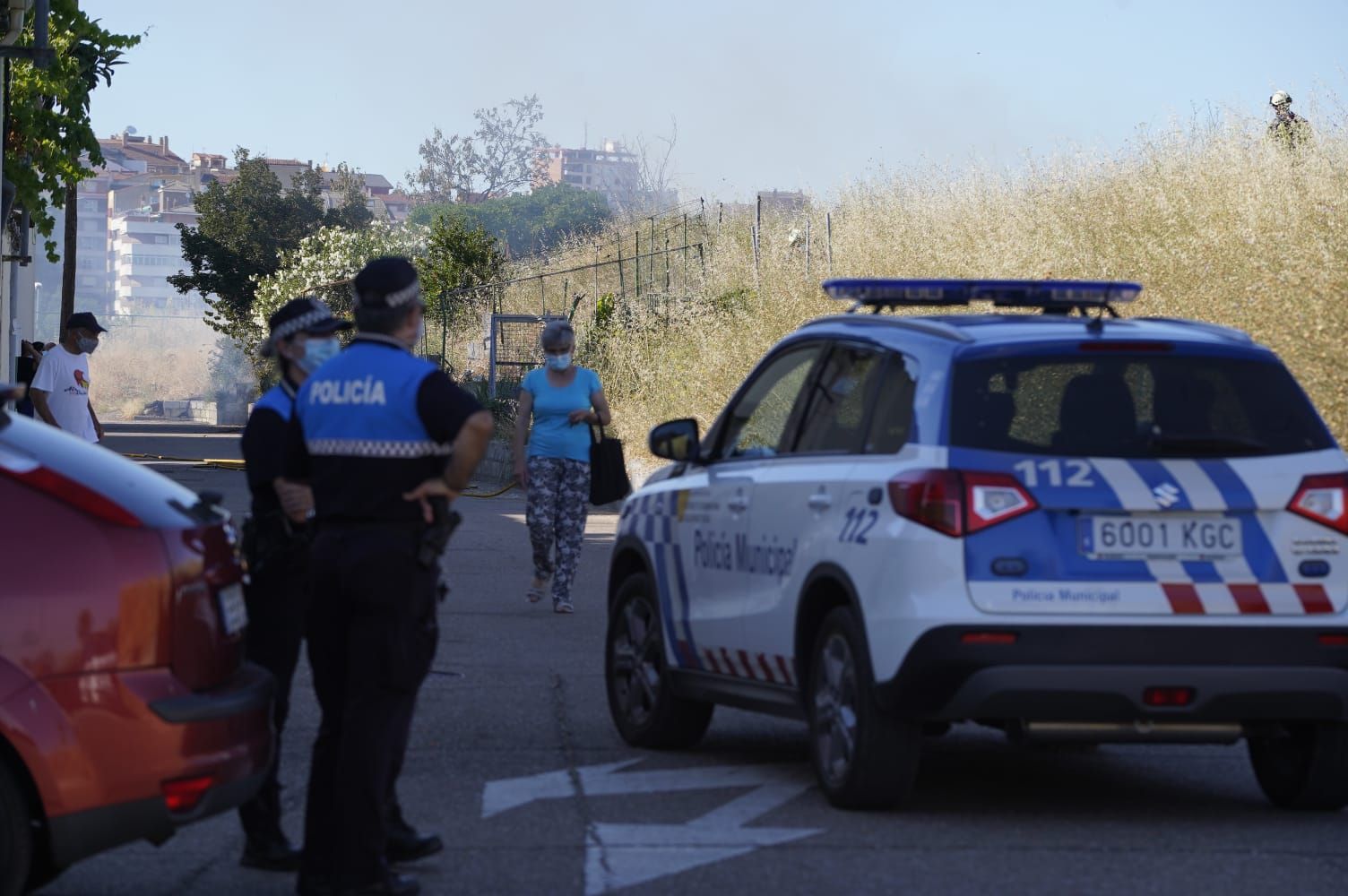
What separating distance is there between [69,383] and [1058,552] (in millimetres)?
11242

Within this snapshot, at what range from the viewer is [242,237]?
276 feet

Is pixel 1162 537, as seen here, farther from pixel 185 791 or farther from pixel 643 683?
pixel 185 791

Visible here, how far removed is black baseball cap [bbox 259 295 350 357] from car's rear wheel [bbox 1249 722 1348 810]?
137 inches

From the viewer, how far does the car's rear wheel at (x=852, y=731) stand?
708 cm

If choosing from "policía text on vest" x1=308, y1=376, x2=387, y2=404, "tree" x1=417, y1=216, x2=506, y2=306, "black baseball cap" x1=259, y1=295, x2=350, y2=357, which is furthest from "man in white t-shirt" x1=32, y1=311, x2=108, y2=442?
"tree" x1=417, y1=216, x2=506, y2=306

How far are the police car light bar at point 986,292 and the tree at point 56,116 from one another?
54.0ft

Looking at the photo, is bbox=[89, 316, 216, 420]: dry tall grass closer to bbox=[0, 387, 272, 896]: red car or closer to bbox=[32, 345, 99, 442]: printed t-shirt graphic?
bbox=[32, 345, 99, 442]: printed t-shirt graphic

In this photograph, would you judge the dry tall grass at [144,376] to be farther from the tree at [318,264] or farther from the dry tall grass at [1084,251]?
the dry tall grass at [1084,251]

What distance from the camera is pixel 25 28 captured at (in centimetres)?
2227

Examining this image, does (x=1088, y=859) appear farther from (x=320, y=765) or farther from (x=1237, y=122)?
(x=1237, y=122)

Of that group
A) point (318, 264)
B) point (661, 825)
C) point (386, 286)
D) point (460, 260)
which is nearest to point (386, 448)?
point (386, 286)

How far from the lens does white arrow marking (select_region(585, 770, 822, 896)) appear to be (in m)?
6.42

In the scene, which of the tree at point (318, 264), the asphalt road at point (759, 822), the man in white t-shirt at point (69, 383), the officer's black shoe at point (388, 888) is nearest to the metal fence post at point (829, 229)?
the man in white t-shirt at point (69, 383)

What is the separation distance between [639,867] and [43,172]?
758 inches
